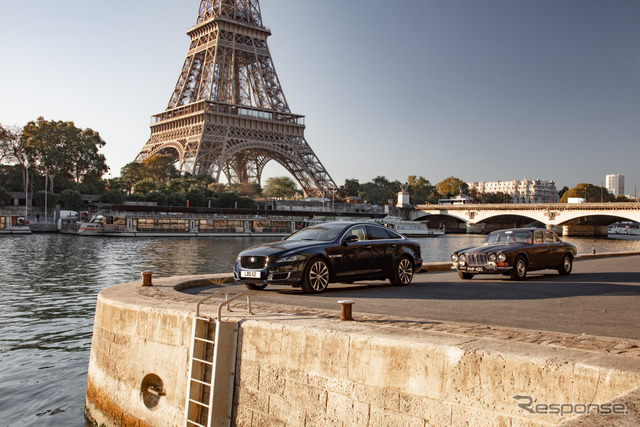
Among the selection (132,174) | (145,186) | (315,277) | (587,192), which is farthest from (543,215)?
(315,277)

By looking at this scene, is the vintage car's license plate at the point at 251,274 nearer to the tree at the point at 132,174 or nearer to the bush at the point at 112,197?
the bush at the point at 112,197

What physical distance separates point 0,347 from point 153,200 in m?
71.1

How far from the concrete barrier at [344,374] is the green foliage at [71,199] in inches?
3001

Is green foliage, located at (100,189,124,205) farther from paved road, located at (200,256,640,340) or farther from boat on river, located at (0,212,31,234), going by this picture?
paved road, located at (200,256,640,340)

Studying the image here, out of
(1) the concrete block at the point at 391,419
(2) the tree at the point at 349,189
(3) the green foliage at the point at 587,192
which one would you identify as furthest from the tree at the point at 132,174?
(3) the green foliage at the point at 587,192

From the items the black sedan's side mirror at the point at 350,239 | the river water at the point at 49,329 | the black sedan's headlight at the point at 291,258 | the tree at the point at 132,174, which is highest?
the tree at the point at 132,174

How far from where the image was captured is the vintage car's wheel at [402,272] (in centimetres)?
1174

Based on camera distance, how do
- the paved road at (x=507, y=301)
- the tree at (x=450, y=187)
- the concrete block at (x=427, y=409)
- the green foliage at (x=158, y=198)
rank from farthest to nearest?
1. the tree at (x=450, y=187)
2. the green foliage at (x=158, y=198)
3. the paved road at (x=507, y=301)
4. the concrete block at (x=427, y=409)

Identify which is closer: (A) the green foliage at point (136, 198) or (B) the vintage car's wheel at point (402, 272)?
(B) the vintage car's wheel at point (402, 272)

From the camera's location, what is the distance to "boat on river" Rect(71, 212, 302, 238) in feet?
208

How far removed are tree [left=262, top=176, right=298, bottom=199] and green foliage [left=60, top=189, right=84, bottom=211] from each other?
4344cm

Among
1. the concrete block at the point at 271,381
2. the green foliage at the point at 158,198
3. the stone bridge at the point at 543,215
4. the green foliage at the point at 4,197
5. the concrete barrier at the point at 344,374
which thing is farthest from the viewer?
the stone bridge at the point at 543,215

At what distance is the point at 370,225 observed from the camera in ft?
38.1

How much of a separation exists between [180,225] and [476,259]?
6284 centimetres
